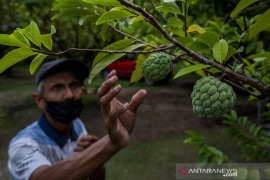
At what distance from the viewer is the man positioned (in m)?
1.12

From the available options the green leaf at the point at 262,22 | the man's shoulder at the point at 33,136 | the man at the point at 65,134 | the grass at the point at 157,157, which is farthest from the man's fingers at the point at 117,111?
the grass at the point at 157,157

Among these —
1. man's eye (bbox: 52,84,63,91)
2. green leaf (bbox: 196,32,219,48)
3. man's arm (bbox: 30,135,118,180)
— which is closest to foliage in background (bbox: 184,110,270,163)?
man's arm (bbox: 30,135,118,180)

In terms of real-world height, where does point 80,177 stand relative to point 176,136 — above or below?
above

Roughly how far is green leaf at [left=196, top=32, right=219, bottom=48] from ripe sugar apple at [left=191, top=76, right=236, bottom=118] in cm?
8

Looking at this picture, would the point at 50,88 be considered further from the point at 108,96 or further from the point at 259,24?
the point at 259,24

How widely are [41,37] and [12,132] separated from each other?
15.7ft

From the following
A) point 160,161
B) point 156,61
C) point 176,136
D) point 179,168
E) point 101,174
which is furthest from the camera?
point 176,136

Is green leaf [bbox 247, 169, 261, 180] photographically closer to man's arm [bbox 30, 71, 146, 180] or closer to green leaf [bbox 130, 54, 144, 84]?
man's arm [bbox 30, 71, 146, 180]

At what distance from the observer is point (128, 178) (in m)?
3.13

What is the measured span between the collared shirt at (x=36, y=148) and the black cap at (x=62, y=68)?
0.36 metres

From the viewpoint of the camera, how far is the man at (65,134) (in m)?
1.12

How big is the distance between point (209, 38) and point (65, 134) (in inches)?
68.5

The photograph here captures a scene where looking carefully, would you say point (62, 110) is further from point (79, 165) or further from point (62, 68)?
point (79, 165)

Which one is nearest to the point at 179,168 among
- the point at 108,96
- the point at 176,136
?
the point at 108,96
